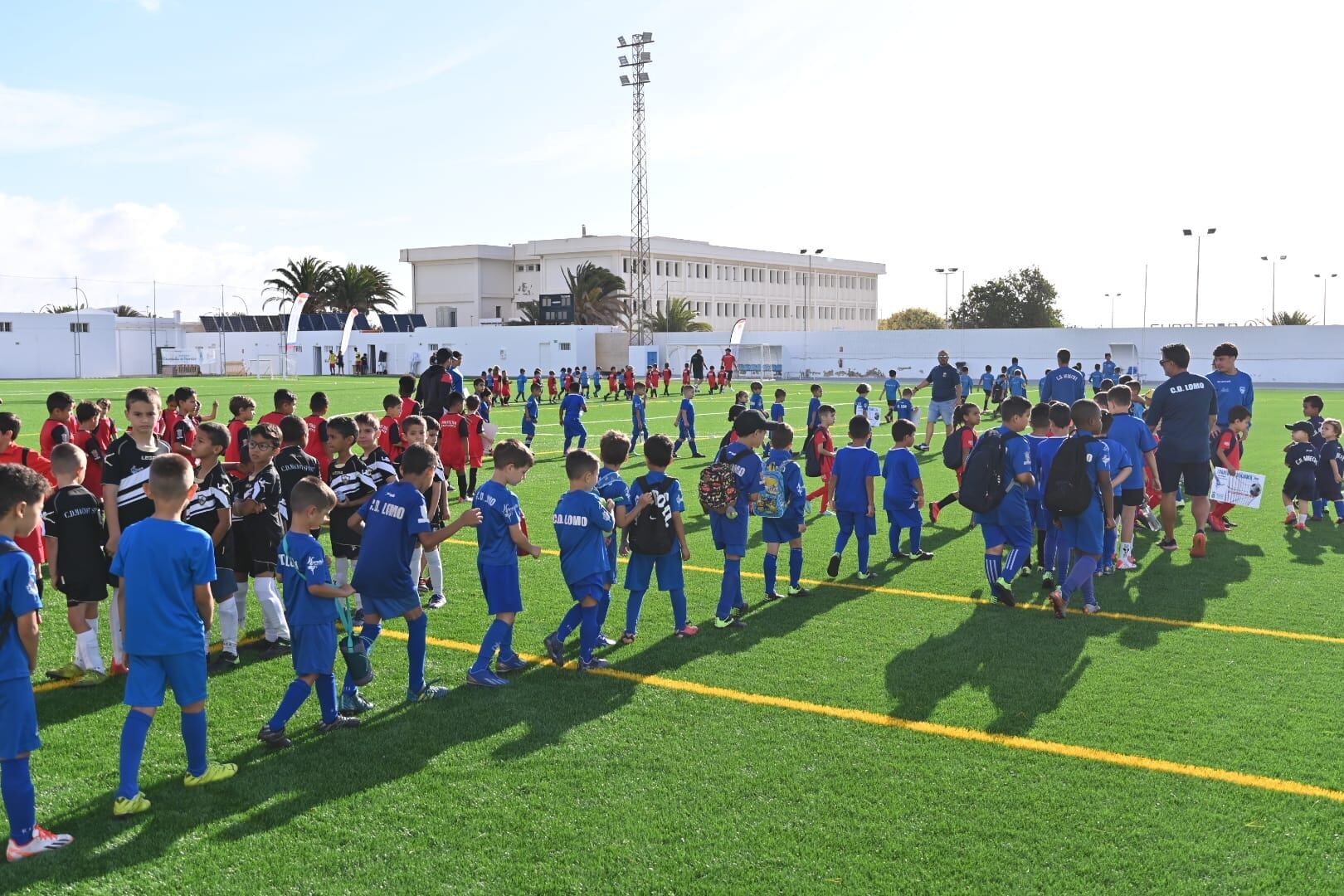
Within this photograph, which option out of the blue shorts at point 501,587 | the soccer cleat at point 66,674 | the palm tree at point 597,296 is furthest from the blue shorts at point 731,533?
the palm tree at point 597,296

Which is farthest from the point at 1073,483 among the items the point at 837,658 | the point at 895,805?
the point at 895,805

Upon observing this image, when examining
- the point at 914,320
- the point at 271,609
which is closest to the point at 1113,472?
the point at 271,609

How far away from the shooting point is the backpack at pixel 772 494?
7691mm

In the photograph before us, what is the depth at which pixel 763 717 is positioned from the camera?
5.80 meters

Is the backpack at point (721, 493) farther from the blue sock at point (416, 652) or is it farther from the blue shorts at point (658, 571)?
the blue sock at point (416, 652)

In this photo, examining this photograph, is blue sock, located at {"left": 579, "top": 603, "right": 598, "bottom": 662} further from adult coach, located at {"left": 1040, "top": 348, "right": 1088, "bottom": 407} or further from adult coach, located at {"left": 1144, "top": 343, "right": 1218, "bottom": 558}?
adult coach, located at {"left": 1040, "top": 348, "right": 1088, "bottom": 407}

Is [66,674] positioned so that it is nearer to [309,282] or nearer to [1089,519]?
[1089,519]

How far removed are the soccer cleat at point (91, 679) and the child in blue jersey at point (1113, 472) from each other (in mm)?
7474

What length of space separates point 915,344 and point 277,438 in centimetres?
5568

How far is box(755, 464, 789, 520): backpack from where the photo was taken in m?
7.69

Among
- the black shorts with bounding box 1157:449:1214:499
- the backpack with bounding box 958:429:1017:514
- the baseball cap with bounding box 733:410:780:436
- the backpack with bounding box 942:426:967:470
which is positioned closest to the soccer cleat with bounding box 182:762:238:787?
the baseball cap with bounding box 733:410:780:436

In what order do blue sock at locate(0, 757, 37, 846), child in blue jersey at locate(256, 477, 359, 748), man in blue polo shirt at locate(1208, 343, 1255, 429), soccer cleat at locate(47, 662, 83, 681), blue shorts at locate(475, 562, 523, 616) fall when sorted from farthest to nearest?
man in blue polo shirt at locate(1208, 343, 1255, 429) < soccer cleat at locate(47, 662, 83, 681) < blue shorts at locate(475, 562, 523, 616) < child in blue jersey at locate(256, 477, 359, 748) < blue sock at locate(0, 757, 37, 846)

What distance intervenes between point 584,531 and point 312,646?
1739mm

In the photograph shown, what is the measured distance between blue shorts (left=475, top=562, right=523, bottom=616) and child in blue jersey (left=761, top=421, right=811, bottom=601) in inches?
94.6
